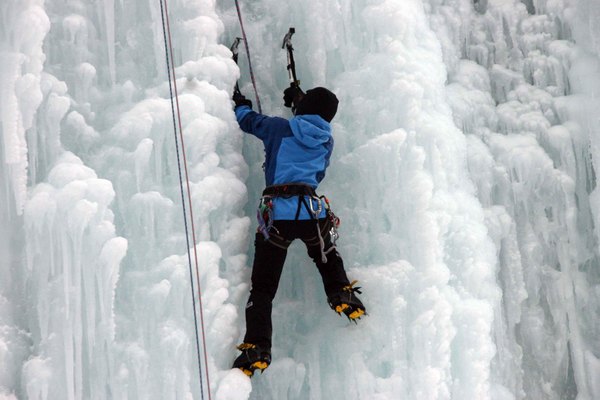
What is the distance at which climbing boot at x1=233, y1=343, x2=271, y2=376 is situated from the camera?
3672 millimetres

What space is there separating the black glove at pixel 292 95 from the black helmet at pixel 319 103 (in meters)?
0.28

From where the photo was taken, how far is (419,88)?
430 cm

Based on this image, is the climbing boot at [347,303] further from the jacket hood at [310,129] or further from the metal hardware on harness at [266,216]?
the jacket hood at [310,129]

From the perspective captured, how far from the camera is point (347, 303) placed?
12.7ft

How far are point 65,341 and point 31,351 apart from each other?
0.28 metres

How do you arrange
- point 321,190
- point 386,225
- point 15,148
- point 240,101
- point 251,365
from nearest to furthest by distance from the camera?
point 15,148 < point 251,365 < point 240,101 < point 386,225 < point 321,190

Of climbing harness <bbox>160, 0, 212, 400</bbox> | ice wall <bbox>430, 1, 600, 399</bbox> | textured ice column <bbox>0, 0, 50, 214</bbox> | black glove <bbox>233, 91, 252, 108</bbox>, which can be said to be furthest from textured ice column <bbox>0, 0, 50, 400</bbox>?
ice wall <bbox>430, 1, 600, 399</bbox>

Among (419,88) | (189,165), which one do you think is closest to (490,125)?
(419,88)

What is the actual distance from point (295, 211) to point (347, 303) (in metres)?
0.60

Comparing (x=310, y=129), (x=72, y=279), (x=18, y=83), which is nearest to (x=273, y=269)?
(x=310, y=129)

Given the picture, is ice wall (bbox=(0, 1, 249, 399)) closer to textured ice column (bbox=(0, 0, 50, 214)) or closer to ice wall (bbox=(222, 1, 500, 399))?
textured ice column (bbox=(0, 0, 50, 214))

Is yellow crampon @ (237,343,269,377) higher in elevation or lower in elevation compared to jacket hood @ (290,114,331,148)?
lower

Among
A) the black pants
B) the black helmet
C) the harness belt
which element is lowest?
the black pants

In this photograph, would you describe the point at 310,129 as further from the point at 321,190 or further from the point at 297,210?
the point at 321,190
